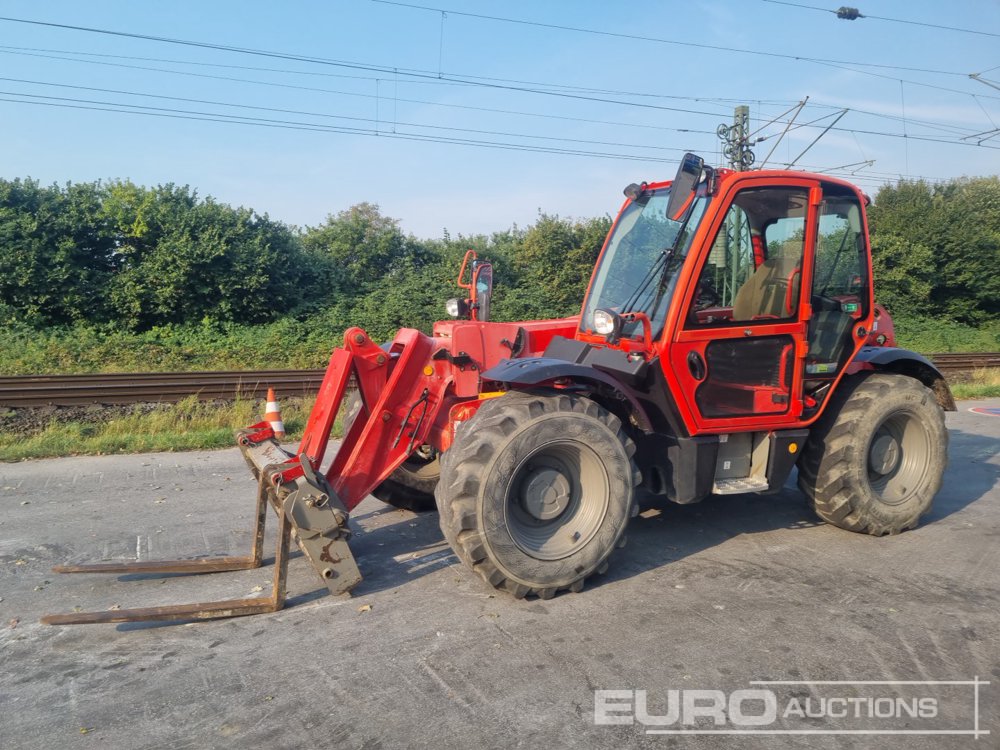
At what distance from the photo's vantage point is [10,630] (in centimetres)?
411

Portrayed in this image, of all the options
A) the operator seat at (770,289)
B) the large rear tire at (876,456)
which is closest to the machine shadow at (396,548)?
the operator seat at (770,289)

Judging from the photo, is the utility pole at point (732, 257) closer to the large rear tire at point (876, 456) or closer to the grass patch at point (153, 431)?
the large rear tire at point (876, 456)

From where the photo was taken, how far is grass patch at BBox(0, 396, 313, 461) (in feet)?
28.5

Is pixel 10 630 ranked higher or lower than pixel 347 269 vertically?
lower

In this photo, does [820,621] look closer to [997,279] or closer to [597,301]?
[597,301]

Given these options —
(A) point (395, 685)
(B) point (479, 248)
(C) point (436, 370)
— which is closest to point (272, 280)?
(B) point (479, 248)

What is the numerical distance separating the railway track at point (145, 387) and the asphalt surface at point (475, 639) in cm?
578

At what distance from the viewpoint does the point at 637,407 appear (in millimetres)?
4980

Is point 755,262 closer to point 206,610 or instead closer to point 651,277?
point 651,277

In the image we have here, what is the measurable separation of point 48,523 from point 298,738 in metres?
4.03

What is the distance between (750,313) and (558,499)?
1.97 metres

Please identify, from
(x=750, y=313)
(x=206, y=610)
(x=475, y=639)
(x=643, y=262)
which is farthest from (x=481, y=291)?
(x=206, y=610)

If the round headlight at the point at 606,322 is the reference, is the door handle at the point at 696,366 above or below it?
below

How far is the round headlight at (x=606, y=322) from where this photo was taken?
15.7 ft
